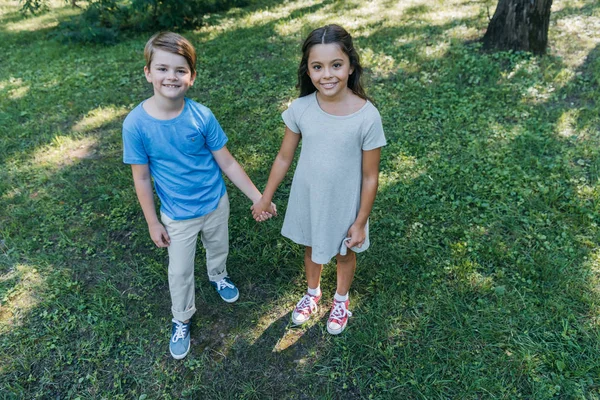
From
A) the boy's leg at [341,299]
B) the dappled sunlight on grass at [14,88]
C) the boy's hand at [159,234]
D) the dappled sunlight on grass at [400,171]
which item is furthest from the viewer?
the dappled sunlight on grass at [14,88]

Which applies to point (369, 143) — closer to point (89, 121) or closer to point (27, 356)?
point (27, 356)

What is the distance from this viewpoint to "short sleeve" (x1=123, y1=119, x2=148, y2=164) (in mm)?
2027

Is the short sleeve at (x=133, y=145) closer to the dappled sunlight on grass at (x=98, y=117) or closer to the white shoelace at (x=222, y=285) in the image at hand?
the white shoelace at (x=222, y=285)

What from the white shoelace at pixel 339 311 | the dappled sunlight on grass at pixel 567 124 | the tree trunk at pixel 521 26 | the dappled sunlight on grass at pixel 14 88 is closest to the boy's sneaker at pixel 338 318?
the white shoelace at pixel 339 311

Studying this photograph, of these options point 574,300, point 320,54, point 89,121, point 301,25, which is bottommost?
point 574,300

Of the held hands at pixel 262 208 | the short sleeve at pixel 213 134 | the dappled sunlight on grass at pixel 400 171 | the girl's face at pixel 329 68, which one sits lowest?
the dappled sunlight on grass at pixel 400 171

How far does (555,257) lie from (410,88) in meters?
2.58

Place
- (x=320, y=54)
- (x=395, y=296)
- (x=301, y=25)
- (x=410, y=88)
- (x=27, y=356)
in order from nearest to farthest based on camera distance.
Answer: (x=320, y=54)
(x=27, y=356)
(x=395, y=296)
(x=410, y=88)
(x=301, y=25)

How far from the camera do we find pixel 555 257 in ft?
9.73

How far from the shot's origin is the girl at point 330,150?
190cm

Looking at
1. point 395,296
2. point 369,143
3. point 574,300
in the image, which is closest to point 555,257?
point 574,300

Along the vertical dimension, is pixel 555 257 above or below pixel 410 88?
below

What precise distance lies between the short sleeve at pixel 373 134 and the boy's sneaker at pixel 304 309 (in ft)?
4.05

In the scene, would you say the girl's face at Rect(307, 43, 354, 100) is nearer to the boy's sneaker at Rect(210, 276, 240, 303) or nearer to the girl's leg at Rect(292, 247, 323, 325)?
the girl's leg at Rect(292, 247, 323, 325)
